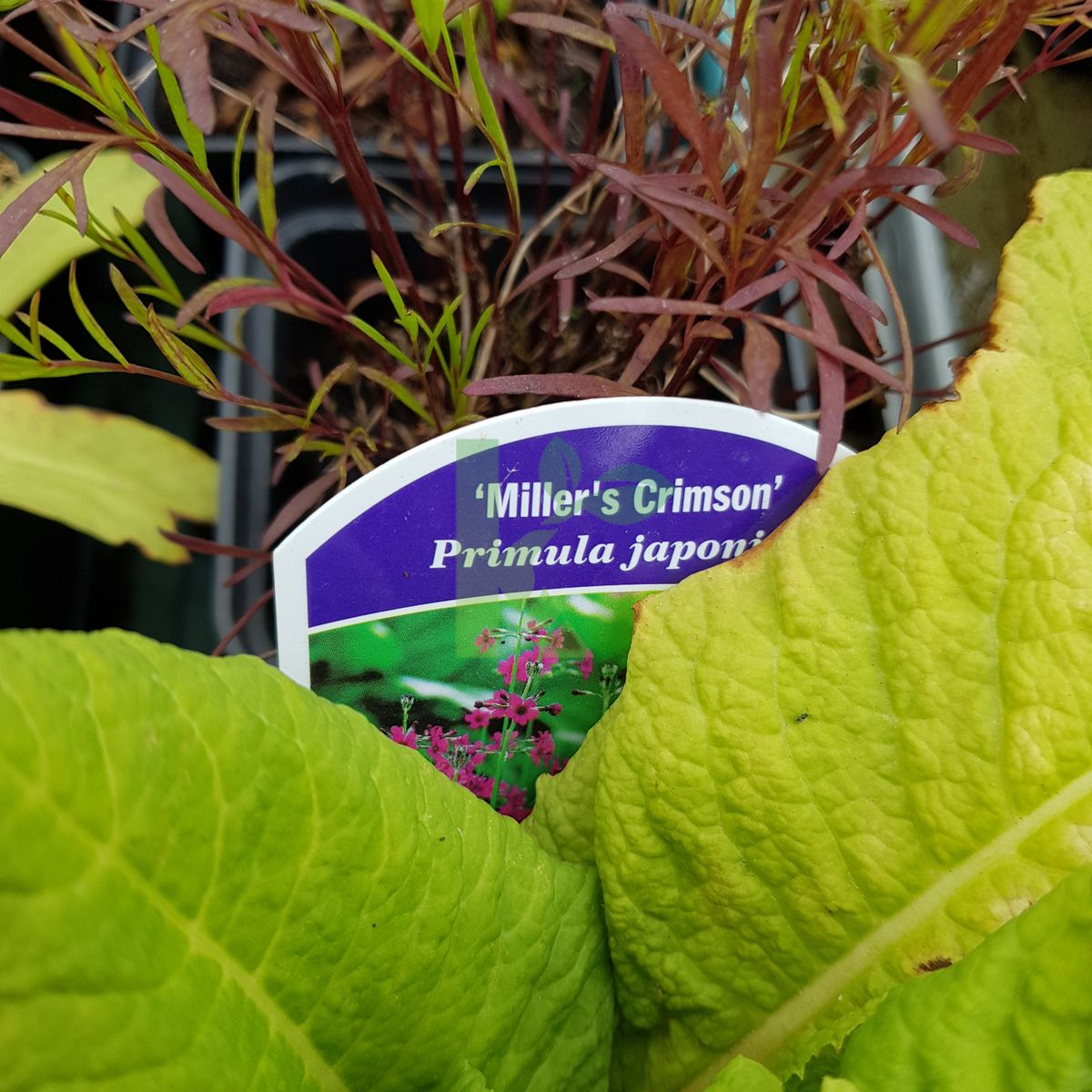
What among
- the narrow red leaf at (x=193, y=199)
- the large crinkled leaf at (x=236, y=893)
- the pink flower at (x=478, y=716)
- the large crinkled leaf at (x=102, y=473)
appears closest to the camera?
the large crinkled leaf at (x=236, y=893)

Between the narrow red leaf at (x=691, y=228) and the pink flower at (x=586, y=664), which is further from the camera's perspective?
the pink flower at (x=586, y=664)

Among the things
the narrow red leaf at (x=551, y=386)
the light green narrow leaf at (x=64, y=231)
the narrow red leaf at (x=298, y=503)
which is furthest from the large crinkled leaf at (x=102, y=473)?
the narrow red leaf at (x=551, y=386)

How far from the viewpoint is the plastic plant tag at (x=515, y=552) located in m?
0.50

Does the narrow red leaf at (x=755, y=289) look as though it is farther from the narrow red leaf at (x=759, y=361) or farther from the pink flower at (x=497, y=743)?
the pink flower at (x=497, y=743)

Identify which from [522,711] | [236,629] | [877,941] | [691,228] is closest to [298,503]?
[236,629]

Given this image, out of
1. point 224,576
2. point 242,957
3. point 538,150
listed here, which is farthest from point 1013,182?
point 242,957

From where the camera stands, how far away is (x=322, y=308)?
546mm

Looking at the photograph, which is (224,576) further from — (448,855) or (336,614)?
(448,855)

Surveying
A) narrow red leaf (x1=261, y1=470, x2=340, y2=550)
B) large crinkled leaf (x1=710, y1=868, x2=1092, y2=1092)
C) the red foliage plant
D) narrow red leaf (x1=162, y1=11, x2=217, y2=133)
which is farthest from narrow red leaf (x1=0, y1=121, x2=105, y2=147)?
large crinkled leaf (x1=710, y1=868, x2=1092, y2=1092)

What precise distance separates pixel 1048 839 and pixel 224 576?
55 cm

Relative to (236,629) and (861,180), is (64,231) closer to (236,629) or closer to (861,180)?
(236,629)

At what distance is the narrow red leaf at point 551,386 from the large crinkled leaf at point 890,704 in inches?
4.4

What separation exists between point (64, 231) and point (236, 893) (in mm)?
663

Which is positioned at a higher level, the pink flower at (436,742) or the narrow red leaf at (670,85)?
the narrow red leaf at (670,85)
